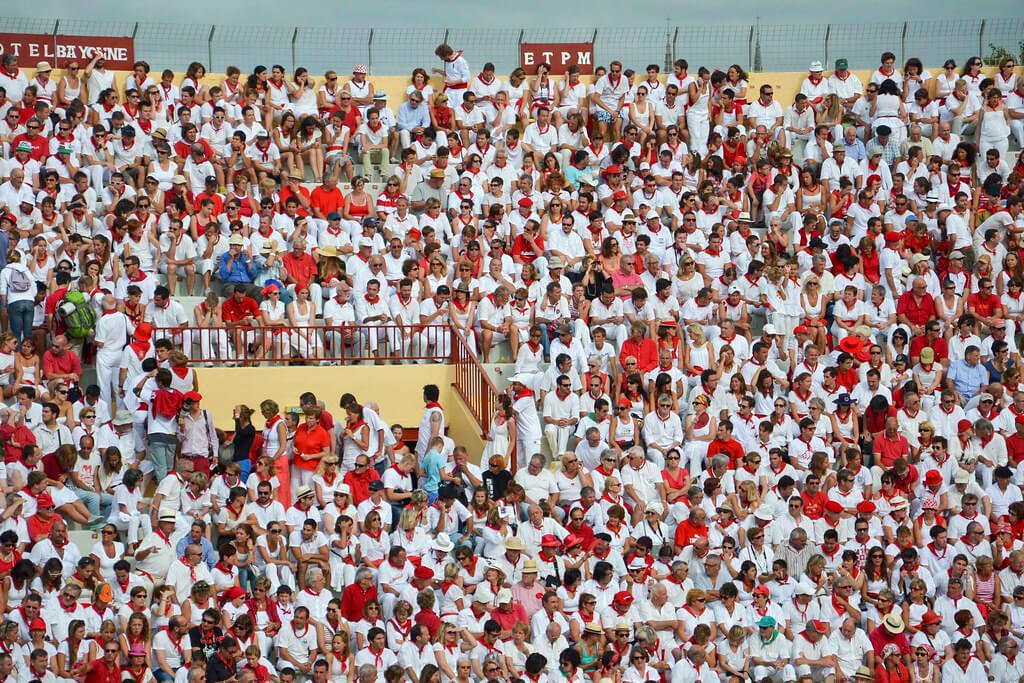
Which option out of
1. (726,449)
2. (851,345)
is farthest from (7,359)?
(851,345)

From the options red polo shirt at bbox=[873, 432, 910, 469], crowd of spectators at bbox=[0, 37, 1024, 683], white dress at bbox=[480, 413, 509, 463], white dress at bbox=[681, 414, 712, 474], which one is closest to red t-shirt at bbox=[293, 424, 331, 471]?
crowd of spectators at bbox=[0, 37, 1024, 683]

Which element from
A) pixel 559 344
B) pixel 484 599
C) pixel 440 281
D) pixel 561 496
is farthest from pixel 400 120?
pixel 484 599

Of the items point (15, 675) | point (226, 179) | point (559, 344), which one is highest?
point (226, 179)

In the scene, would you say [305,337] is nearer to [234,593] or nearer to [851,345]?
[234,593]

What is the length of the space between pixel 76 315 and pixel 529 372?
16.9 feet

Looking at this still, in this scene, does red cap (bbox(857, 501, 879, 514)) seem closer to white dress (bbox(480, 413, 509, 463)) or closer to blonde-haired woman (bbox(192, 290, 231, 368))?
white dress (bbox(480, 413, 509, 463))

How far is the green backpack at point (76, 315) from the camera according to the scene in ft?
62.1

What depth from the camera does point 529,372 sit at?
63.1ft

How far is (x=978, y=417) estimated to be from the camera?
64.4 ft

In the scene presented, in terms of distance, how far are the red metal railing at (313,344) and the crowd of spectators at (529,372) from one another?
5 centimetres

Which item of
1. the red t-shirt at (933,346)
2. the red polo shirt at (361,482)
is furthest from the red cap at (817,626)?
the red t-shirt at (933,346)

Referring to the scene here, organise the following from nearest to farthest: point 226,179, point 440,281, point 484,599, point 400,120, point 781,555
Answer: point 484,599 → point 781,555 → point 440,281 → point 226,179 → point 400,120

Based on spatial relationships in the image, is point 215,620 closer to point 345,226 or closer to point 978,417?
point 345,226

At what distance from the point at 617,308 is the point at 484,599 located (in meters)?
4.99
